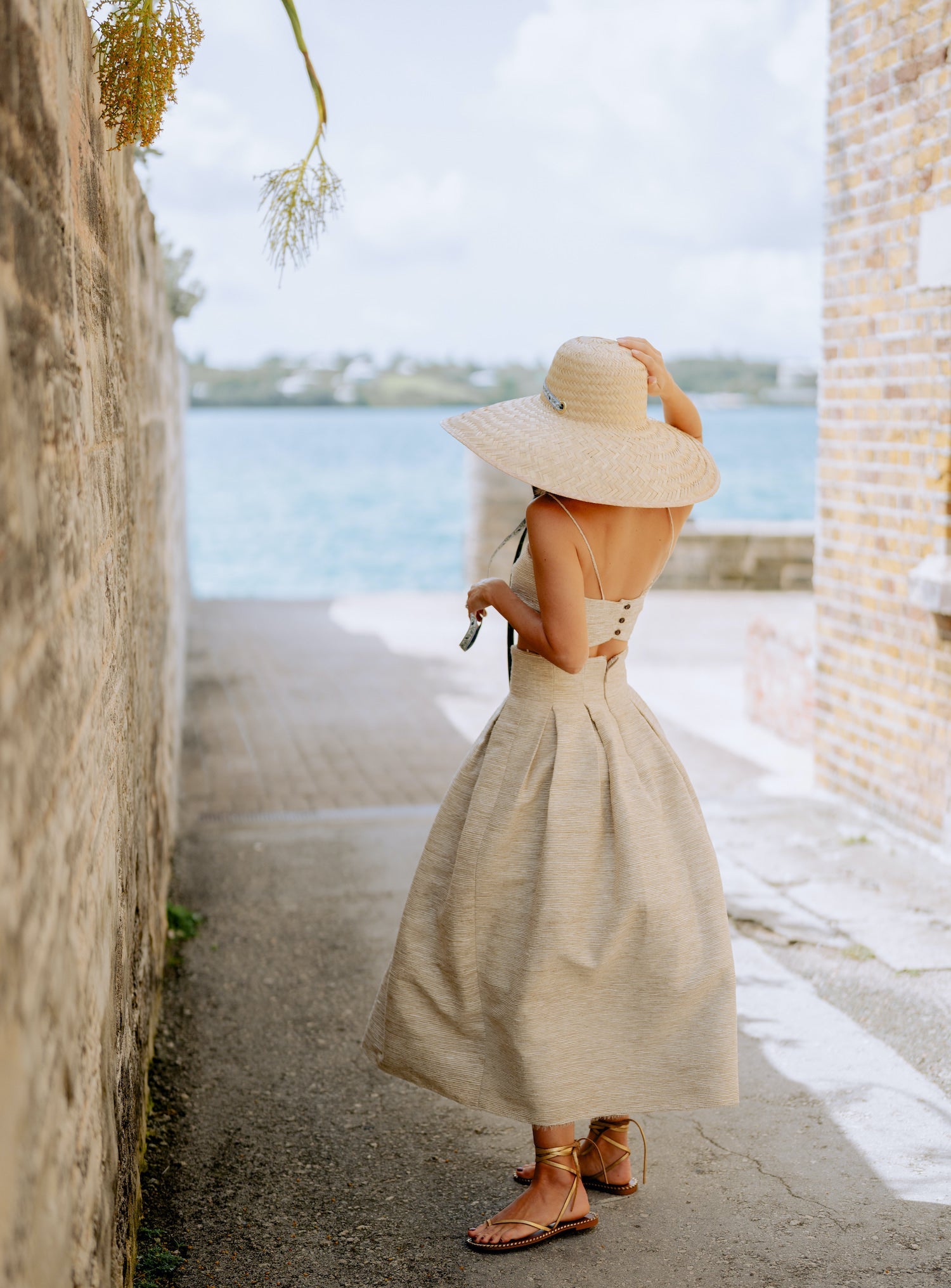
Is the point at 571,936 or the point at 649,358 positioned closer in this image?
the point at 571,936

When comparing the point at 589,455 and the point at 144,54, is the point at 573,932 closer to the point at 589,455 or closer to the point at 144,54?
the point at 589,455

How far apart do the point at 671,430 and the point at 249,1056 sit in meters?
2.19

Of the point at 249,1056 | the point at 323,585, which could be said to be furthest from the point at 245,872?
the point at 323,585

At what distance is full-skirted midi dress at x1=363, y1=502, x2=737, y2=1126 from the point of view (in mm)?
2633

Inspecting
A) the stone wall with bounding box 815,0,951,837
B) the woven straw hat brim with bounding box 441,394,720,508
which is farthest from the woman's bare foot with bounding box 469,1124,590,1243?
the stone wall with bounding box 815,0,951,837

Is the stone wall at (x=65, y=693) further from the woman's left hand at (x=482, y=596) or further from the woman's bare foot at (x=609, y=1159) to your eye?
the woman's bare foot at (x=609, y=1159)

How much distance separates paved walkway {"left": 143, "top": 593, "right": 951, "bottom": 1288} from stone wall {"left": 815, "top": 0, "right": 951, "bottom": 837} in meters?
0.41

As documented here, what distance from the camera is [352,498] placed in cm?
7481

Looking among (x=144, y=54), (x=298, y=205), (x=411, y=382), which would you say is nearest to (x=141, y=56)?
(x=144, y=54)

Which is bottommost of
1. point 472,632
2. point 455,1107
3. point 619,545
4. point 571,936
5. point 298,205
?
point 455,1107

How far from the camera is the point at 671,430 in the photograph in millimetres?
2891

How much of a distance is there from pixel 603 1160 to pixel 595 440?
5.53ft

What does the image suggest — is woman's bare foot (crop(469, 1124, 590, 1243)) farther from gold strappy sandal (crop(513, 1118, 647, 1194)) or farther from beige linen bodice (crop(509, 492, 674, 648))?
beige linen bodice (crop(509, 492, 674, 648))

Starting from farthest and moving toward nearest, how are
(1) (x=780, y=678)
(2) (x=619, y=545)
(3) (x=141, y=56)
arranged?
(1) (x=780, y=678) < (2) (x=619, y=545) < (3) (x=141, y=56)
